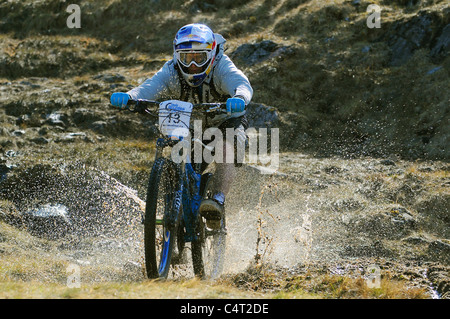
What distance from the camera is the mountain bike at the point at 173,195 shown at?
4.47 meters

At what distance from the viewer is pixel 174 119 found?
480cm

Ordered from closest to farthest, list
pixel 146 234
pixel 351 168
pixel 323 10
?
pixel 146 234, pixel 351 168, pixel 323 10

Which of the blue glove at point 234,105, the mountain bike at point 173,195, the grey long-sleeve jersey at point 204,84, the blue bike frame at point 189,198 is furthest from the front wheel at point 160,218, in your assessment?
the grey long-sleeve jersey at point 204,84

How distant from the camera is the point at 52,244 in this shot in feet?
25.2

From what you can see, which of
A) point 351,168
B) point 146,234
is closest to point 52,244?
point 146,234

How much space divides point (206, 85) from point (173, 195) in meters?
1.58

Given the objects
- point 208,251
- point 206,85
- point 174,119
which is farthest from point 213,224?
point 206,85

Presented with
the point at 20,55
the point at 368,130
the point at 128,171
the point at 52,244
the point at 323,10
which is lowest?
the point at 52,244

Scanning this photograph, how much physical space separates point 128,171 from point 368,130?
18.3ft

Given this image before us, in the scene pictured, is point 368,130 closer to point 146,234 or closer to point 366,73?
point 366,73

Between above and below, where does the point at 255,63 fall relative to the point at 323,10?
below

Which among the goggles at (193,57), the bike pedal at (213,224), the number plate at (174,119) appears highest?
the goggles at (193,57)

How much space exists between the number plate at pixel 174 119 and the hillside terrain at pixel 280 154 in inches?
55.2

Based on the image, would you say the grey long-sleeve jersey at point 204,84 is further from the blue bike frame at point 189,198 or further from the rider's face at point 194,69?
the blue bike frame at point 189,198
